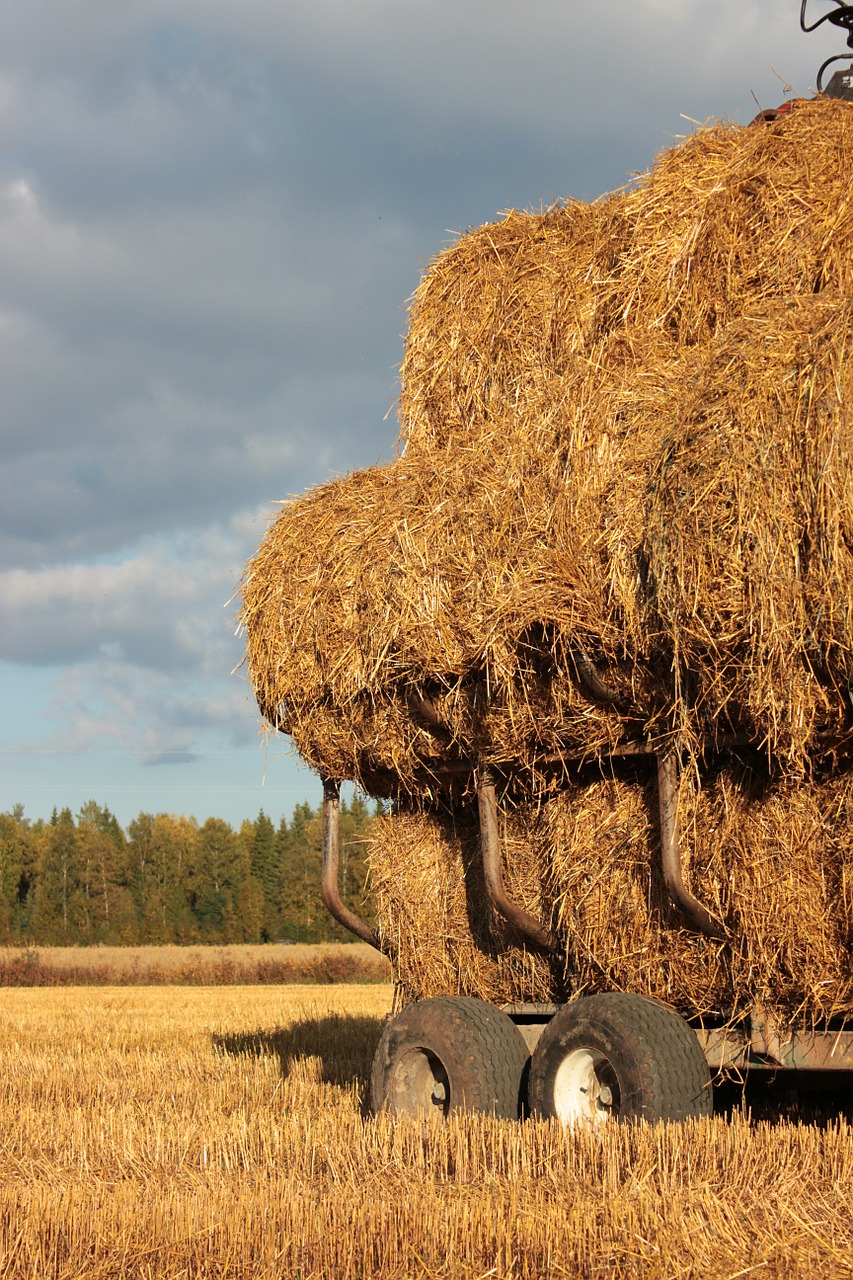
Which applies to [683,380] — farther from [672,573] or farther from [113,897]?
[113,897]

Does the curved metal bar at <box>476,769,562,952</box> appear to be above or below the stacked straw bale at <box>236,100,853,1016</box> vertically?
below

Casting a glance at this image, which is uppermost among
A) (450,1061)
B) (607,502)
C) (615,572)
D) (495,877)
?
(607,502)

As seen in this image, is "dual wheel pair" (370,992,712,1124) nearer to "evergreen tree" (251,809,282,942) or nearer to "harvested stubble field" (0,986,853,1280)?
"harvested stubble field" (0,986,853,1280)

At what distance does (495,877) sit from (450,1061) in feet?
3.28

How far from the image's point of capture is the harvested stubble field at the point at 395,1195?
4.55 m

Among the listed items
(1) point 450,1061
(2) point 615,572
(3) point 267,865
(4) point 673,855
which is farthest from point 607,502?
(3) point 267,865

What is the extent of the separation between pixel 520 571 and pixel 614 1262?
A: 10.5 ft

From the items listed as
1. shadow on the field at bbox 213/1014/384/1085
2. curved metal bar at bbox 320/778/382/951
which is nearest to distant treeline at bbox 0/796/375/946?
shadow on the field at bbox 213/1014/384/1085

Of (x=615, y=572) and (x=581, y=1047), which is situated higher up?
(x=615, y=572)

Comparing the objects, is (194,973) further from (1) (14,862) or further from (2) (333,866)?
(1) (14,862)

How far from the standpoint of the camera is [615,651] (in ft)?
20.9

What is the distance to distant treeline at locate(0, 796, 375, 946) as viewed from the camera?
256ft

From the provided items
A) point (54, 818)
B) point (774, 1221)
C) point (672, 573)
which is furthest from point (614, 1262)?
point (54, 818)

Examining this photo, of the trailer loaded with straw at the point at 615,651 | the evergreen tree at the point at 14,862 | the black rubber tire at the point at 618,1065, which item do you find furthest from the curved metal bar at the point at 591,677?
the evergreen tree at the point at 14,862
